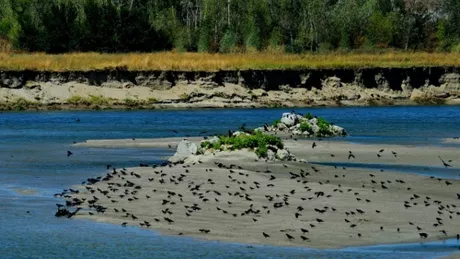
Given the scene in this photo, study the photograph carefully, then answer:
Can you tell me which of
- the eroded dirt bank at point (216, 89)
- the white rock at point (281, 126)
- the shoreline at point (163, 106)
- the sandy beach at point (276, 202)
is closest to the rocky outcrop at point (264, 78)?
the eroded dirt bank at point (216, 89)

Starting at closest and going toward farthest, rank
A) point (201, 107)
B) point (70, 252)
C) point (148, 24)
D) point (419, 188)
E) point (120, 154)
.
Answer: point (70, 252)
point (419, 188)
point (120, 154)
point (201, 107)
point (148, 24)

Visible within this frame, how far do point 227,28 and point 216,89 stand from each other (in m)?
33.9

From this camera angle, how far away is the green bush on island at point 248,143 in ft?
97.1

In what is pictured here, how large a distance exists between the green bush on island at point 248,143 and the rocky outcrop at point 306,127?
1002cm

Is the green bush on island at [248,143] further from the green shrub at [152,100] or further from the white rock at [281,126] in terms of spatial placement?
the green shrub at [152,100]

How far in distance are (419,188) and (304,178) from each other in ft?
9.99

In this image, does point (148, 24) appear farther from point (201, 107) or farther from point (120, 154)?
point (120, 154)

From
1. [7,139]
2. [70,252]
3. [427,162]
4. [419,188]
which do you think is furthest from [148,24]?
[70,252]

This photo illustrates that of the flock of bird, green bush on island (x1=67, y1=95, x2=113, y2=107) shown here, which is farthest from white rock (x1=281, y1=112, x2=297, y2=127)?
green bush on island (x1=67, y1=95, x2=113, y2=107)

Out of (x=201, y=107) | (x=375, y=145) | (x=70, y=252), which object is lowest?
(x=201, y=107)

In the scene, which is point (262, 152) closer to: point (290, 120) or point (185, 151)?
point (185, 151)

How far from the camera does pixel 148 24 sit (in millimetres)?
100688

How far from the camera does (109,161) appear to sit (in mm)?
31906

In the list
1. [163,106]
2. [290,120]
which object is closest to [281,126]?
[290,120]
